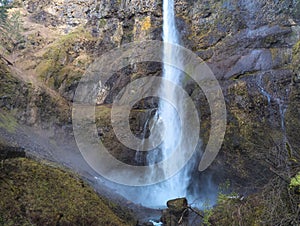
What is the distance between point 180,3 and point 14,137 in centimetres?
1701

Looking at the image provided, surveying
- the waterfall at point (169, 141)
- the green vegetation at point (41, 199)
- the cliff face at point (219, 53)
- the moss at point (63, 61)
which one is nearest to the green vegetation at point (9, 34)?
the cliff face at point (219, 53)

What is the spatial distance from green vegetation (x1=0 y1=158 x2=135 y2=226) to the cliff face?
3.60 metres

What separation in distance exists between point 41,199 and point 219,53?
17111mm

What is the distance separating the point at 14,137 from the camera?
17.0 meters

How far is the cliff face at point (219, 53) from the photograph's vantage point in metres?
14.8

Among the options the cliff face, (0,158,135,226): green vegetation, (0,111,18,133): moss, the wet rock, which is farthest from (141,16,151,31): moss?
(0,158,135,226): green vegetation

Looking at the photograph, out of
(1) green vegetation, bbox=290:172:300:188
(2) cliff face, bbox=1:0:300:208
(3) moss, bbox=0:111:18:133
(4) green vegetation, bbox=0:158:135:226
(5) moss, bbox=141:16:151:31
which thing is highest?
(5) moss, bbox=141:16:151:31

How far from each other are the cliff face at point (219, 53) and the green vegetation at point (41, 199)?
3.60 metres

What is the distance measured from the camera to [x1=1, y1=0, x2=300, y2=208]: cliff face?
14.8 m

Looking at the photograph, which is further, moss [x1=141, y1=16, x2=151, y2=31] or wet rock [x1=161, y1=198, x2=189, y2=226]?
moss [x1=141, y1=16, x2=151, y2=31]

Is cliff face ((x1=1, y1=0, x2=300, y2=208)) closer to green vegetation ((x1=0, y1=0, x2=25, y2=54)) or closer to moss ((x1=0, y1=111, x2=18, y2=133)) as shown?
green vegetation ((x1=0, y1=0, x2=25, y2=54))

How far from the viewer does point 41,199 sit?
204 inches

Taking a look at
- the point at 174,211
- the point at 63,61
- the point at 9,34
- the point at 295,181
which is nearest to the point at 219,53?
the point at 174,211

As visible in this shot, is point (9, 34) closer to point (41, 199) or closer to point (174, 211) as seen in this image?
point (174, 211)
